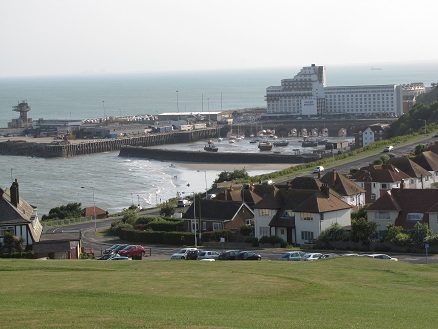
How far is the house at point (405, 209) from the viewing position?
4075 centimetres

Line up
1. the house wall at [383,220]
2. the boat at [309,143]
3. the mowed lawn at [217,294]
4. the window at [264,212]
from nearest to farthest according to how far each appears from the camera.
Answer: the mowed lawn at [217,294] < the house wall at [383,220] < the window at [264,212] < the boat at [309,143]

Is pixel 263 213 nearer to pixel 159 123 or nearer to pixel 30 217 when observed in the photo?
pixel 30 217

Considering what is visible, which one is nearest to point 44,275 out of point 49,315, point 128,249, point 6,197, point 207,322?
point 49,315

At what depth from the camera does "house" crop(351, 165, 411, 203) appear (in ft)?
172

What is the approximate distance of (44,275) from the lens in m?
25.9

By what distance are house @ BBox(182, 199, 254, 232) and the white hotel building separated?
132 meters

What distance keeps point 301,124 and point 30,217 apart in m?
127

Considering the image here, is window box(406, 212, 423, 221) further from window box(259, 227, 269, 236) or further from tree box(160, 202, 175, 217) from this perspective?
tree box(160, 202, 175, 217)

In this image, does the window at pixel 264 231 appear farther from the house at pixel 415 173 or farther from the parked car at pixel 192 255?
the house at pixel 415 173

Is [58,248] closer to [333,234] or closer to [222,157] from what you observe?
[333,234]

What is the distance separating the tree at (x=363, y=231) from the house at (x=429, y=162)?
54.7 feet

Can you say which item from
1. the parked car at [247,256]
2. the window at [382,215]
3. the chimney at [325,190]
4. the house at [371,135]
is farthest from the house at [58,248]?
the house at [371,135]

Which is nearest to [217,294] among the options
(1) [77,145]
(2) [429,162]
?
(2) [429,162]

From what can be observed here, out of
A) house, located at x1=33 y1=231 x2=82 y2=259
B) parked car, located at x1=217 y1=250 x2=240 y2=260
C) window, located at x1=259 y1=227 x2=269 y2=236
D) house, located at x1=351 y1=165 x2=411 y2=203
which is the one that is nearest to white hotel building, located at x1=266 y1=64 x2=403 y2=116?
house, located at x1=351 y1=165 x2=411 y2=203
